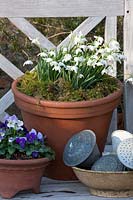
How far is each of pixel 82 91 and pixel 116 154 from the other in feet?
1.10

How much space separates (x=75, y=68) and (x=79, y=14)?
59cm

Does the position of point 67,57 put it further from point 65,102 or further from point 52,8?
point 52,8

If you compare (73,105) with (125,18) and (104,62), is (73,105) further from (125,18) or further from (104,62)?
(125,18)

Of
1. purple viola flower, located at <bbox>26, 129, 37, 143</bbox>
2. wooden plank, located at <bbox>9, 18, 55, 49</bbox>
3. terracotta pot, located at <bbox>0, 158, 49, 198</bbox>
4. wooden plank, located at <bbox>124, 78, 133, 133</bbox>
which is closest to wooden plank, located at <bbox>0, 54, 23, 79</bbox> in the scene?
wooden plank, located at <bbox>9, 18, 55, 49</bbox>

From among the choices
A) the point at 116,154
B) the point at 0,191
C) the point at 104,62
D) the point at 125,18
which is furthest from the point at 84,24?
the point at 0,191

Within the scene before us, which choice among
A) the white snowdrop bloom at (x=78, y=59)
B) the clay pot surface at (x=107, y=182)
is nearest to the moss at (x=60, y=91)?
the white snowdrop bloom at (x=78, y=59)

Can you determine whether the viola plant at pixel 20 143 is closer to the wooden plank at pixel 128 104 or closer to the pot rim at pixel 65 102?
the pot rim at pixel 65 102

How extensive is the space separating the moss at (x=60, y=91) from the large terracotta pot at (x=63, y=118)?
42mm

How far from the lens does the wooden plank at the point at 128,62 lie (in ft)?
11.3

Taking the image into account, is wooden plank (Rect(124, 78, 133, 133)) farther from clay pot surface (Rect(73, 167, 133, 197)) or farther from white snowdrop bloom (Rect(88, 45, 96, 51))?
clay pot surface (Rect(73, 167, 133, 197))

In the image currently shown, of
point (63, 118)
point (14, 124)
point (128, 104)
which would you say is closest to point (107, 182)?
point (63, 118)

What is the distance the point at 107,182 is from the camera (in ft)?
9.00

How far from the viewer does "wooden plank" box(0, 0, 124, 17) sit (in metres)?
3.41

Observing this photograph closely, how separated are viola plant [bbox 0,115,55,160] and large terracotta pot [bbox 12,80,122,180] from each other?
3.7 inches
